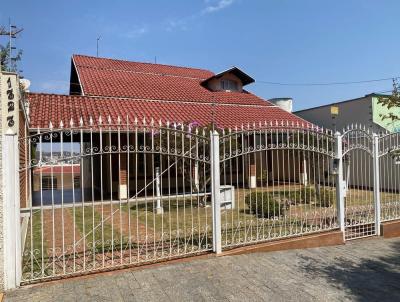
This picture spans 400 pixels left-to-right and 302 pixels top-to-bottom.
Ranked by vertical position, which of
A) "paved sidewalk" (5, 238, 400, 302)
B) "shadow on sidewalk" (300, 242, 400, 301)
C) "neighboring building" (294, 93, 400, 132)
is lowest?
"shadow on sidewalk" (300, 242, 400, 301)

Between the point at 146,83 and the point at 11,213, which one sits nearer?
the point at 11,213

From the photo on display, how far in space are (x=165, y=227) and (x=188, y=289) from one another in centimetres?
351

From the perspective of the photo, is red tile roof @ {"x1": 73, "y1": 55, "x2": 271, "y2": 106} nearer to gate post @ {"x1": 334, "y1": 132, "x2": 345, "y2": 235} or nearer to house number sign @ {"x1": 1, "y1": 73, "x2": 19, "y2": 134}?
house number sign @ {"x1": 1, "y1": 73, "x2": 19, "y2": 134}

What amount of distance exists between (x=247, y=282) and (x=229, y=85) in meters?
18.0

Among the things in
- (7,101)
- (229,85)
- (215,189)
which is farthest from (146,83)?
(7,101)

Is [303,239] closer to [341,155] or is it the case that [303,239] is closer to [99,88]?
[341,155]

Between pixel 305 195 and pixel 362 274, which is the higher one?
pixel 305 195

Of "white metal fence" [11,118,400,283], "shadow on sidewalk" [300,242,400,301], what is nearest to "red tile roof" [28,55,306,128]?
"white metal fence" [11,118,400,283]

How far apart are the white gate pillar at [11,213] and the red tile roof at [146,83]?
12.1m

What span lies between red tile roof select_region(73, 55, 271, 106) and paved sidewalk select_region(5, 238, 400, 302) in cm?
1253

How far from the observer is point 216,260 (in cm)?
556

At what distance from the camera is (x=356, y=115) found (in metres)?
16.4

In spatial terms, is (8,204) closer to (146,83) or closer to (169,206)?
Result: (169,206)

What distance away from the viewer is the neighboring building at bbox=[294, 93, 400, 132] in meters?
15.4
